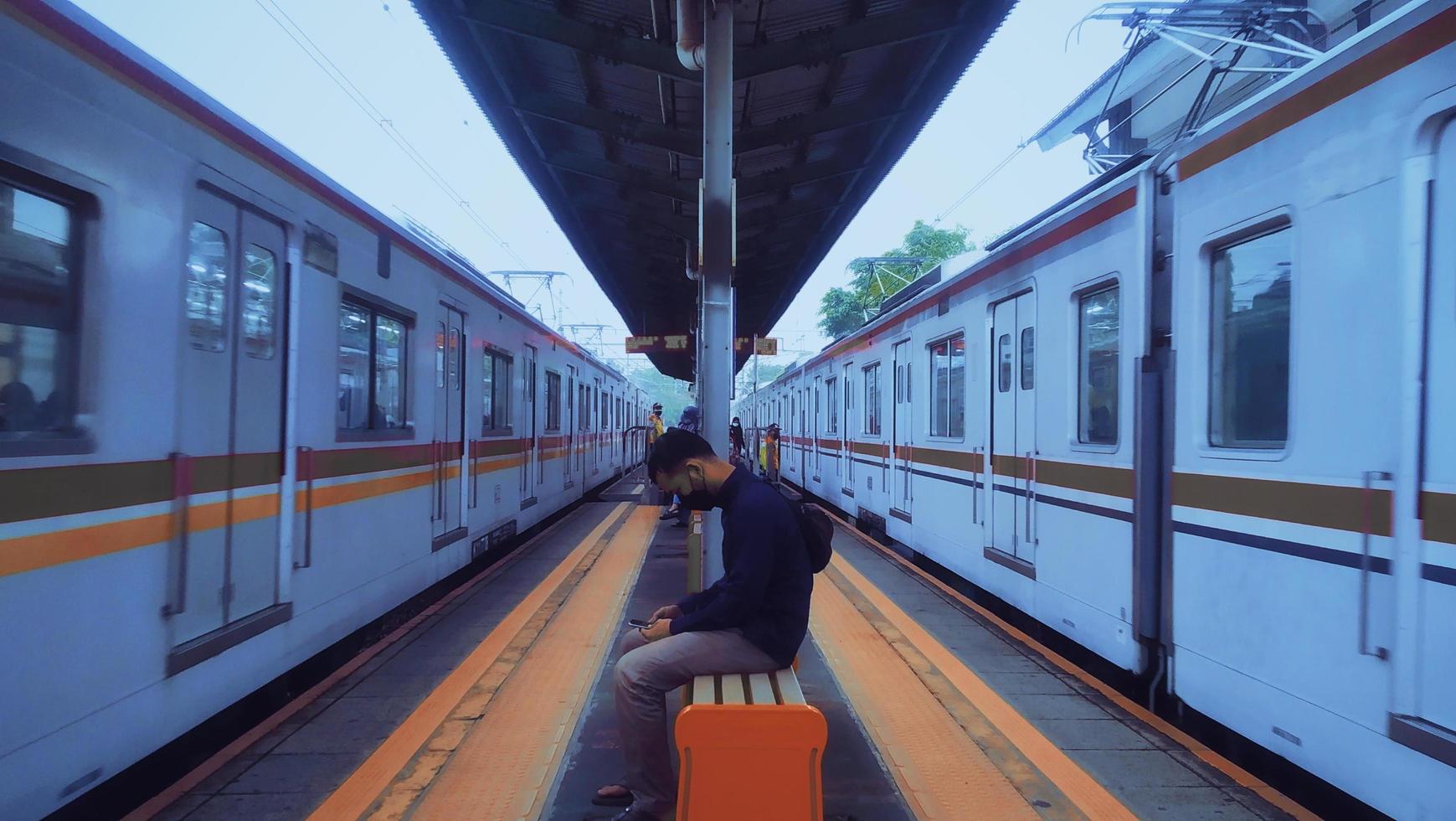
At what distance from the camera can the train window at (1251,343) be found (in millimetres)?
3439

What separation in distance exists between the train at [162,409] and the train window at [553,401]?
19.3 feet

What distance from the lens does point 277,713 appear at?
425 cm

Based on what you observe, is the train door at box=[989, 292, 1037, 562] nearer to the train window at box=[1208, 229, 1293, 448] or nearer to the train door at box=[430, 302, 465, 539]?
the train window at box=[1208, 229, 1293, 448]

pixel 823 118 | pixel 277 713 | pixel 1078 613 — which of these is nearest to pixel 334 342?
pixel 277 713

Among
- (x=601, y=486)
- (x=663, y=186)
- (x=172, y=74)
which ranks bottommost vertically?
(x=601, y=486)

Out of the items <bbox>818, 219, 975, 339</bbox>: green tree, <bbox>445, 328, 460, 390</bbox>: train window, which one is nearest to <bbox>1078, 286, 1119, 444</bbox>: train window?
<bbox>445, 328, 460, 390</bbox>: train window

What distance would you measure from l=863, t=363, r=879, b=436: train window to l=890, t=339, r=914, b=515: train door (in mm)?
907

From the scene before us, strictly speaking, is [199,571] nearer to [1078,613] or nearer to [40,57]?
[40,57]

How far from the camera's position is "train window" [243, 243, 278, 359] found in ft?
12.9

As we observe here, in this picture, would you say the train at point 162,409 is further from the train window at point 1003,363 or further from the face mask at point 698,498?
the train window at point 1003,363

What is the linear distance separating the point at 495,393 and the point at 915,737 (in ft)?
19.2

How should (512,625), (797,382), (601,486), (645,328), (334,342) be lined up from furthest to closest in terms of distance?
(645,328) < (601,486) < (797,382) < (512,625) < (334,342)

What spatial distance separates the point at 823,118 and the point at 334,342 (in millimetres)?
5972

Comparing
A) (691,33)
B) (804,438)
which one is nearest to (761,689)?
(691,33)
